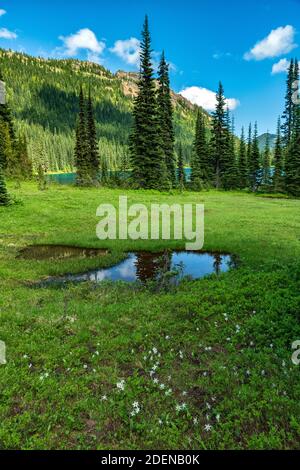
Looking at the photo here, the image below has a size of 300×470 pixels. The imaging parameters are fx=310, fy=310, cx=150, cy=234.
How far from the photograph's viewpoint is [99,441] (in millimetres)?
5152

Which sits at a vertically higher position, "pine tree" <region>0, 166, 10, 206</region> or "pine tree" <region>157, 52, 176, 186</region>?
"pine tree" <region>157, 52, 176, 186</region>

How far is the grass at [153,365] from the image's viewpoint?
17.2ft

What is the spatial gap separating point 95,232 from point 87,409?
1654 cm

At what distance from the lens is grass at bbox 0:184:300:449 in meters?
5.25

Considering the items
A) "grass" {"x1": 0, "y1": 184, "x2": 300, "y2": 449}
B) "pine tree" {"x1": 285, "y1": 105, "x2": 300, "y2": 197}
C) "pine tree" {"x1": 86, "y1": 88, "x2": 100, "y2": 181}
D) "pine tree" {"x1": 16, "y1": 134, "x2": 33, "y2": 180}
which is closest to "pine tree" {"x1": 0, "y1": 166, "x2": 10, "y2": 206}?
"grass" {"x1": 0, "y1": 184, "x2": 300, "y2": 449}

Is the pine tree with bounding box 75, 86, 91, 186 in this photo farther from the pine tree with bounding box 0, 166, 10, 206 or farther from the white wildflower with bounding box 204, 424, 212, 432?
the white wildflower with bounding box 204, 424, 212, 432

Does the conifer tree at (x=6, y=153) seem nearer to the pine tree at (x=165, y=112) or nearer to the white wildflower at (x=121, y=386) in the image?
the pine tree at (x=165, y=112)

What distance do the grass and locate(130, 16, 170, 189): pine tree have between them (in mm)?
36522

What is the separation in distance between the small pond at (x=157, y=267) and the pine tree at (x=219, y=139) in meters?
49.4

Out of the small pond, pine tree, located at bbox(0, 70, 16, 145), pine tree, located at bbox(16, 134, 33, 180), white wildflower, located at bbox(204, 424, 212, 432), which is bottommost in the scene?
the small pond

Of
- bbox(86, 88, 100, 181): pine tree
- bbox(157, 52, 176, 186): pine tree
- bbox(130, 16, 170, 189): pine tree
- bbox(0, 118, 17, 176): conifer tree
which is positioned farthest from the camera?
bbox(86, 88, 100, 181): pine tree

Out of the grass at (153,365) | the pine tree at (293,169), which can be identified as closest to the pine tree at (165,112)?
the pine tree at (293,169)

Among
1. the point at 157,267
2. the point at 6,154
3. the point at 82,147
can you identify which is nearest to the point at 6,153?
the point at 6,154

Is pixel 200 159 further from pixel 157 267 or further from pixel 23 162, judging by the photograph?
pixel 157 267
